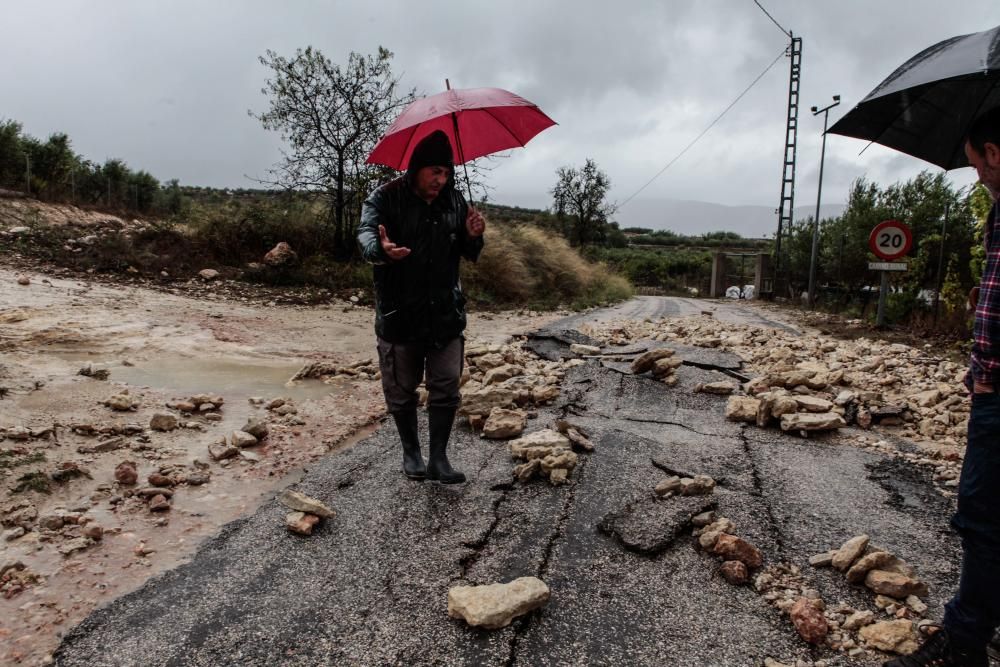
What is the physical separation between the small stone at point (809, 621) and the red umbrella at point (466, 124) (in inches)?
95.9

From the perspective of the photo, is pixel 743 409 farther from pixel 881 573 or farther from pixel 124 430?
pixel 124 430

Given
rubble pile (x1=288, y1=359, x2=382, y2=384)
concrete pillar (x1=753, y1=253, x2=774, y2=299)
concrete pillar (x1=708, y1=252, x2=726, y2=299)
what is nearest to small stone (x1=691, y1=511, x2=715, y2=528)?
rubble pile (x1=288, y1=359, x2=382, y2=384)

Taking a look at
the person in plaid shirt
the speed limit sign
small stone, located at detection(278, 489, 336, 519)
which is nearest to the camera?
the person in plaid shirt

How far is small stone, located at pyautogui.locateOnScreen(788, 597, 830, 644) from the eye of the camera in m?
1.95

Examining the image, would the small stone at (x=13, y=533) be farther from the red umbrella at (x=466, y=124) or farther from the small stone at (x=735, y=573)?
the small stone at (x=735, y=573)

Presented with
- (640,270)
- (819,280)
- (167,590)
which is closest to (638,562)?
(167,590)

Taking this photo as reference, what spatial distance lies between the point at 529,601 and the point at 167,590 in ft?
4.45

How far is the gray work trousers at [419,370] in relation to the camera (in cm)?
309

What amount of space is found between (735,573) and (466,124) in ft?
8.57

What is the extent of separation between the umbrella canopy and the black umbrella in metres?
1.56

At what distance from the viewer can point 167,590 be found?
87.2 inches

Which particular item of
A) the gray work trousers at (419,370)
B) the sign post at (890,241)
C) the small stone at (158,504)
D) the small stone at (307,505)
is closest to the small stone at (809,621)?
the gray work trousers at (419,370)

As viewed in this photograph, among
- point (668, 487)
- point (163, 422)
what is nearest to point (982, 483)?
point (668, 487)

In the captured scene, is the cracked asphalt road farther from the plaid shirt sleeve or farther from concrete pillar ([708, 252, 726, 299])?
concrete pillar ([708, 252, 726, 299])
